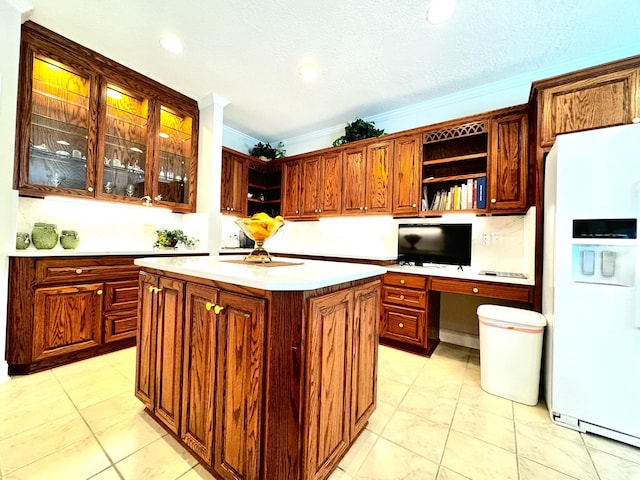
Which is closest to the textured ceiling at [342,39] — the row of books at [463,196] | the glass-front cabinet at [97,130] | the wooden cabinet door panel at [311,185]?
the glass-front cabinet at [97,130]

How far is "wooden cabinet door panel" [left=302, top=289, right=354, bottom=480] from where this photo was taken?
101 cm

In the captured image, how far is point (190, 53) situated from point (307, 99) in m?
1.32

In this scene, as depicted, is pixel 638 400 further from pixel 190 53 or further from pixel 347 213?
pixel 190 53

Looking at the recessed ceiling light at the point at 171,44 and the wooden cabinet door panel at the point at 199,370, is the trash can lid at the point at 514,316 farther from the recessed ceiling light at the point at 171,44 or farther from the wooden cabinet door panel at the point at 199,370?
the recessed ceiling light at the point at 171,44

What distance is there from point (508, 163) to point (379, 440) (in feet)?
8.52

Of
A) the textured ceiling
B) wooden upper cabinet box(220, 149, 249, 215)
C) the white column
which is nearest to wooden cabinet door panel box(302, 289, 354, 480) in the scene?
the textured ceiling

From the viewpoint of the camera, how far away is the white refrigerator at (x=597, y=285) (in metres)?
1.44

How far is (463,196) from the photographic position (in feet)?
9.04

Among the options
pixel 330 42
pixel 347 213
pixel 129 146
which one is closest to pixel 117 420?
pixel 129 146

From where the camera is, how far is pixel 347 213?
11.5ft

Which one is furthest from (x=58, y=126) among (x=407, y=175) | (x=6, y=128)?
(x=407, y=175)

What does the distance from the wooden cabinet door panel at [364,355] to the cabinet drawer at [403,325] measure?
1243 millimetres

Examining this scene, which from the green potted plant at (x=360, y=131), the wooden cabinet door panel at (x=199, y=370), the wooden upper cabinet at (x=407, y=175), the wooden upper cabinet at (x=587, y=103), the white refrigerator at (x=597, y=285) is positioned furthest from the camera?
the green potted plant at (x=360, y=131)

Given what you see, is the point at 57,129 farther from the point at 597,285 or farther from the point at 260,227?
the point at 597,285
